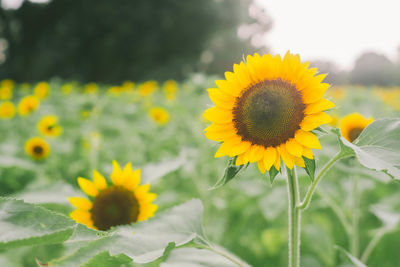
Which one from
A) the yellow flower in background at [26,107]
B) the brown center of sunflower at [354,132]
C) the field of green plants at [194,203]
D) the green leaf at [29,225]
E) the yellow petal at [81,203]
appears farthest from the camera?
the yellow flower in background at [26,107]

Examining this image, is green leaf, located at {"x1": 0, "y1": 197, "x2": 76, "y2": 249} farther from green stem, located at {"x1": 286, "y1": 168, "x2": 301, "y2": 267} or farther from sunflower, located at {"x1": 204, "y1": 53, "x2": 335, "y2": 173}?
green stem, located at {"x1": 286, "y1": 168, "x2": 301, "y2": 267}

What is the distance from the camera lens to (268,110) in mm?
823

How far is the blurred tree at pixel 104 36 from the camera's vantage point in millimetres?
15969

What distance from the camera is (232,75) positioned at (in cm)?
84

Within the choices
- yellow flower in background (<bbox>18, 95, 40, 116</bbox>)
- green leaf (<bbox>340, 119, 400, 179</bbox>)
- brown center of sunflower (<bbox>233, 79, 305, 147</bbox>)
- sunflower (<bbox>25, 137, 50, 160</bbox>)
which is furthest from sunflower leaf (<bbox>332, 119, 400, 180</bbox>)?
yellow flower in background (<bbox>18, 95, 40, 116</bbox>)

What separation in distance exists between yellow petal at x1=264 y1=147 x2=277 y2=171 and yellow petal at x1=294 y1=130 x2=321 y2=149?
52mm

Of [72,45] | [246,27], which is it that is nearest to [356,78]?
[246,27]

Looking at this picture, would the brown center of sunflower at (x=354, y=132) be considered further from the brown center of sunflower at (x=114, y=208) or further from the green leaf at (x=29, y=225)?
the green leaf at (x=29, y=225)

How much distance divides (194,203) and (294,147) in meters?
0.36

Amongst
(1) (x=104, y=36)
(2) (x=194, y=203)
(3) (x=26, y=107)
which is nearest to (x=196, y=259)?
(2) (x=194, y=203)

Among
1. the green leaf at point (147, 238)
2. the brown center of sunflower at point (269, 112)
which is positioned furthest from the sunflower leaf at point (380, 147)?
the green leaf at point (147, 238)

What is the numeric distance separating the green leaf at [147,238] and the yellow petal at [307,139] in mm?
289

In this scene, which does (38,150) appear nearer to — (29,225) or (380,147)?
(29,225)

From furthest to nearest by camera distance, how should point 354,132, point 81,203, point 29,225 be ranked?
1. point 354,132
2. point 81,203
3. point 29,225
